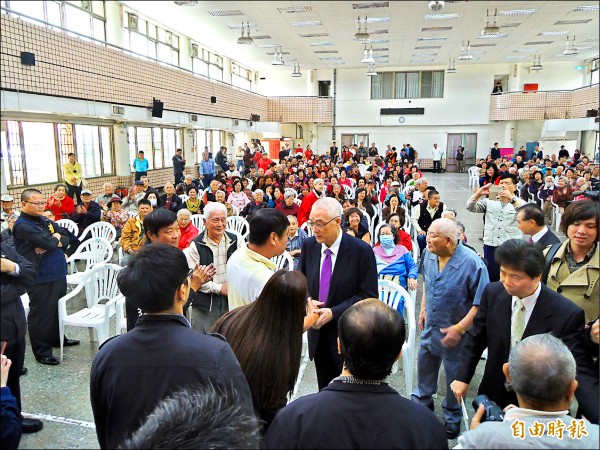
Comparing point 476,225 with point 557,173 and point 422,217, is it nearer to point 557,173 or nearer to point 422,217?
point 557,173

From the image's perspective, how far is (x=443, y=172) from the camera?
22.3 metres

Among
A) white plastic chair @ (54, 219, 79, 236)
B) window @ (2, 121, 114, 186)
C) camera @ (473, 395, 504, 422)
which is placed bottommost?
camera @ (473, 395, 504, 422)

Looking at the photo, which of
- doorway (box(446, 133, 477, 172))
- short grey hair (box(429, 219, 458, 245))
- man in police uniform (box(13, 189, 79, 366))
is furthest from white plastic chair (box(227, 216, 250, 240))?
doorway (box(446, 133, 477, 172))

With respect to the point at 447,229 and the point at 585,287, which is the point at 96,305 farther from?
the point at 585,287

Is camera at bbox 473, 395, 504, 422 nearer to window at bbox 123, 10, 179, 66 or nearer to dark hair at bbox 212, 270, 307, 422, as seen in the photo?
dark hair at bbox 212, 270, 307, 422

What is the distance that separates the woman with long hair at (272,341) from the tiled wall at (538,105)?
812 inches

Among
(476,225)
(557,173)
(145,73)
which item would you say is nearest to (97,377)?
(476,225)

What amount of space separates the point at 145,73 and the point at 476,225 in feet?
29.8

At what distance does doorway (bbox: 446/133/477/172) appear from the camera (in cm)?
2228

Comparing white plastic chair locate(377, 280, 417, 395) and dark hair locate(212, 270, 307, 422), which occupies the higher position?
dark hair locate(212, 270, 307, 422)

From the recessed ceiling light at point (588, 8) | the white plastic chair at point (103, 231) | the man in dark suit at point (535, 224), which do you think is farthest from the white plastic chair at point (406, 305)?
the white plastic chair at point (103, 231)

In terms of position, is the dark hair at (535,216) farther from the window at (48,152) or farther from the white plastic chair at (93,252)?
the white plastic chair at (93,252)

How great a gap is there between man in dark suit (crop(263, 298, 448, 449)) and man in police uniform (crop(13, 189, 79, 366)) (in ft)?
9.01

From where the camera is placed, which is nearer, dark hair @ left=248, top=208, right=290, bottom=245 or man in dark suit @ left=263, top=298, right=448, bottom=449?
man in dark suit @ left=263, top=298, right=448, bottom=449
